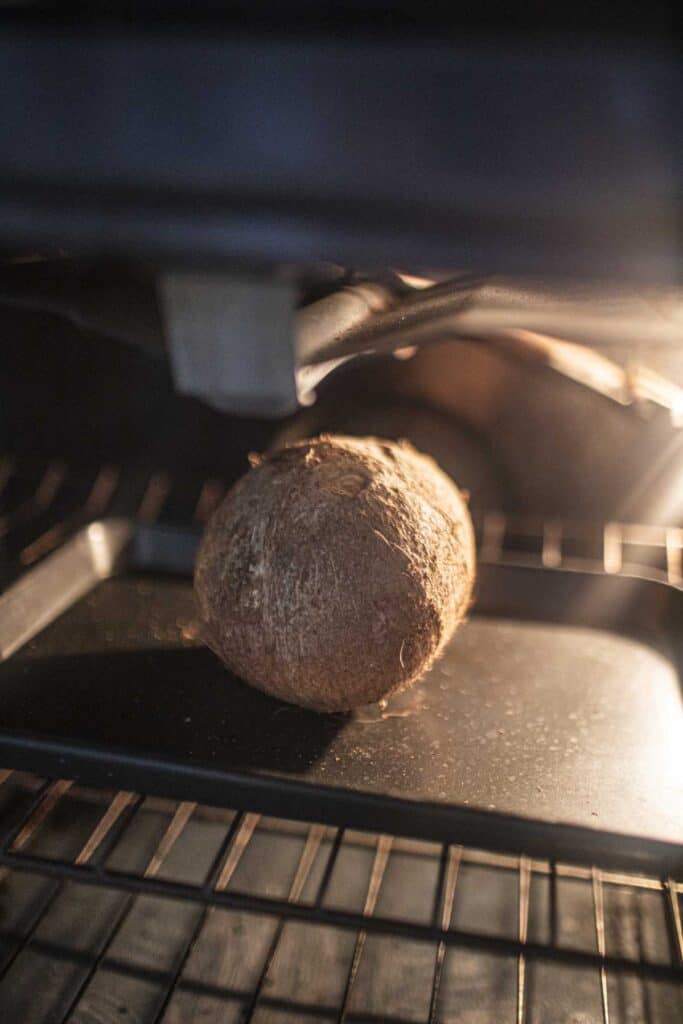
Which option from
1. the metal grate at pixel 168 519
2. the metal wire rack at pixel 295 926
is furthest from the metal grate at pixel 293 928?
the metal grate at pixel 168 519

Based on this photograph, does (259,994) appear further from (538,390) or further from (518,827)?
(538,390)

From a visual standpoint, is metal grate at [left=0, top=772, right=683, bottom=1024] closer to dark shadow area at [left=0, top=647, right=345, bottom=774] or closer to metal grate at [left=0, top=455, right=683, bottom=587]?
dark shadow area at [left=0, top=647, right=345, bottom=774]

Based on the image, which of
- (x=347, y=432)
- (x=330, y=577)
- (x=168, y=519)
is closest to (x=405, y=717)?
(x=330, y=577)

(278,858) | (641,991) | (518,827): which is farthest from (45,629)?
(641,991)

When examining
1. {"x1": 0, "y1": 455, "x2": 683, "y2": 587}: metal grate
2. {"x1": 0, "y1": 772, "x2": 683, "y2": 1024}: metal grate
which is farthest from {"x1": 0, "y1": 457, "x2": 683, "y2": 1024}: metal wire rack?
{"x1": 0, "y1": 455, "x2": 683, "y2": 587}: metal grate

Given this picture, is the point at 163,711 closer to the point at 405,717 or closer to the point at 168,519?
the point at 405,717

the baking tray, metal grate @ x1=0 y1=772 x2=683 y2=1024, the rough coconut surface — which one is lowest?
metal grate @ x1=0 y1=772 x2=683 y2=1024

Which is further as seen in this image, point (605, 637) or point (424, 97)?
point (605, 637)
